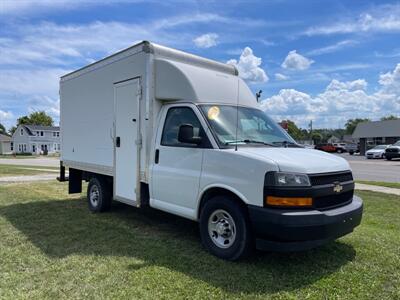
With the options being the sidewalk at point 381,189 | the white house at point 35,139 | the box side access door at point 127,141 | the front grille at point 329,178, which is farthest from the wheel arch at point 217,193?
the white house at point 35,139

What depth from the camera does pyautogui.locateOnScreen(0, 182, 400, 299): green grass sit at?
166 inches

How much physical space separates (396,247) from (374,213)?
3.02 meters

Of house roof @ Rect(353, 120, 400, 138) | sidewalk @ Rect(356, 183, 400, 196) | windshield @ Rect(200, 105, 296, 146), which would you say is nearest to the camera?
windshield @ Rect(200, 105, 296, 146)

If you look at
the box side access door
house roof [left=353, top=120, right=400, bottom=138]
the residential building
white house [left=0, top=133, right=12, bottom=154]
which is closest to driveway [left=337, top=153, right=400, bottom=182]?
the box side access door

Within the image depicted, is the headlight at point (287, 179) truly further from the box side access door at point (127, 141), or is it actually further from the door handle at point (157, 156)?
the box side access door at point (127, 141)

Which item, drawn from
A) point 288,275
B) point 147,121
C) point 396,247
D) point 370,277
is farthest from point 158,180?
point 396,247

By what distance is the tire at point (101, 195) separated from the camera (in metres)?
8.18

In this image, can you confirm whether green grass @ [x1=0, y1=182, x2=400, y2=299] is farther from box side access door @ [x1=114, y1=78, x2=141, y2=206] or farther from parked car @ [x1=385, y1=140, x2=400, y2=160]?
parked car @ [x1=385, y1=140, x2=400, y2=160]

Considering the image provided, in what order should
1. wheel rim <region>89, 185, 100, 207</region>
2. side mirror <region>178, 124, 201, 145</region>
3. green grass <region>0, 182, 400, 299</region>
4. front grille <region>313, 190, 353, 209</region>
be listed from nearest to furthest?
green grass <region>0, 182, 400, 299</region>
front grille <region>313, 190, 353, 209</region>
side mirror <region>178, 124, 201, 145</region>
wheel rim <region>89, 185, 100, 207</region>

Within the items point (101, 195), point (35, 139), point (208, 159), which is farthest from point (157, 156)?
point (35, 139)

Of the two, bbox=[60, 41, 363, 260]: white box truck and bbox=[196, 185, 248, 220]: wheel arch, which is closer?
bbox=[60, 41, 363, 260]: white box truck

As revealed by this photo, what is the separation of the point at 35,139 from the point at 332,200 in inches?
3212

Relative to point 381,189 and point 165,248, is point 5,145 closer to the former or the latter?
point 381,189

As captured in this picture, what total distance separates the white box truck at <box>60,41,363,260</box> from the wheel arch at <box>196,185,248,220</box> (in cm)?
1
